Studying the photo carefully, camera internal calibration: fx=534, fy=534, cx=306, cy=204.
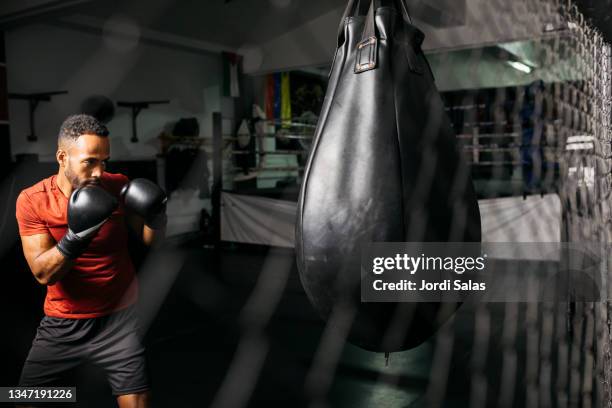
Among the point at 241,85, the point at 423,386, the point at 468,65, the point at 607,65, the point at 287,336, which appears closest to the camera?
the point at 607,65

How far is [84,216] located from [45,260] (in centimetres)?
18

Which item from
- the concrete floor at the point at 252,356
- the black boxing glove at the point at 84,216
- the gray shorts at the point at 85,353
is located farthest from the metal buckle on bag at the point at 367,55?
the concrete floor at the point at 252,356

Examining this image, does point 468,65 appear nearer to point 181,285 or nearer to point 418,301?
point 181,285

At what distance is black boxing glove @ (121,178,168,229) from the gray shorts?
0.31m

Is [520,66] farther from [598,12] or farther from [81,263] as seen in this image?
[81,263]

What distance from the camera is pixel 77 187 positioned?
134 centimetres

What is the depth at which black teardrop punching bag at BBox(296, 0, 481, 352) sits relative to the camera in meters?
0.68

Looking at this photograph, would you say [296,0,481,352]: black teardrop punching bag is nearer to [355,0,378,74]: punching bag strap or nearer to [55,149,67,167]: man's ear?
[355,0,378,74]: punching bag strap

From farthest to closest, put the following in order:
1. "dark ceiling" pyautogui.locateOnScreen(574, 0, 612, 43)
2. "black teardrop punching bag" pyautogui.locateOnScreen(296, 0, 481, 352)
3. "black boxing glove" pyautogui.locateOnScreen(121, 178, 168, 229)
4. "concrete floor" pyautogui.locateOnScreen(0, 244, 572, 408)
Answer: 1. "concrete floor" pyautogui.locateOnScreen(0, 244, 572, 408)
2. "black boxing glove" pyautogui.locateOnScreen(121, 178, 168, 229)
3. "dark ceiling" pyautogui.locateOnScreen(574, 0, 612, 43)
4. "black teardrop punching bag" pyautogui.locateOnScreen(296, 0, 481, 352)

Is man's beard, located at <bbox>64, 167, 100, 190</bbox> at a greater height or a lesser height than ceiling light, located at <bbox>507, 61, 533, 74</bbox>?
lesser

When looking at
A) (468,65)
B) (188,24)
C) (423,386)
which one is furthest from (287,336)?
(468,65)

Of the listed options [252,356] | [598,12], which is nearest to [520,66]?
[252,356]

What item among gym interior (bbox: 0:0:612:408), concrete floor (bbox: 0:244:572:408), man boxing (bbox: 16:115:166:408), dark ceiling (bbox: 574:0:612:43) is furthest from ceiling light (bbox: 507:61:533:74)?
man boxing (bbox: 16:115:166:408)

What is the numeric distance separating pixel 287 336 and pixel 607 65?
7.15 ft
